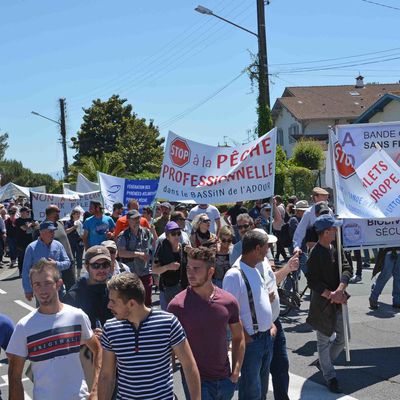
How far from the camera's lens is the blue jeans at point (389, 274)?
956 centimetres

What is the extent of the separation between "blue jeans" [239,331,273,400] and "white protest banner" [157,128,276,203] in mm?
4413

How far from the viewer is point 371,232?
7.39 metres

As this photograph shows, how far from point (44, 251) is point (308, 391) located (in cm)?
372

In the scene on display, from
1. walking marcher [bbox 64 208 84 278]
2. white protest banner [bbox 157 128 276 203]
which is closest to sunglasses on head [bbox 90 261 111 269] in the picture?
white protest banner [bbox 157 128 276 203]

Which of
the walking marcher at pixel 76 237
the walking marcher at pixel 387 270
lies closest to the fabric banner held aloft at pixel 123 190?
the walking marcher at pixel 76 237

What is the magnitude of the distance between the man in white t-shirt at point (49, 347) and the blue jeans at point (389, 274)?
6.68 metres

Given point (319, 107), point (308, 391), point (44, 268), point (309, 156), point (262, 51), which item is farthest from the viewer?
point (319, 107)

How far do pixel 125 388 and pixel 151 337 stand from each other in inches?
13.3

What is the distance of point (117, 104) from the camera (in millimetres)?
54500

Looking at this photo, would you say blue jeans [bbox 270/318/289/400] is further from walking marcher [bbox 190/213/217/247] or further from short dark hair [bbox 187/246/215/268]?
walking marcher [bbox 190/213/217/247]

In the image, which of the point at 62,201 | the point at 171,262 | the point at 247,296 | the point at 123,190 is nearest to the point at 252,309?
the point at 247,296

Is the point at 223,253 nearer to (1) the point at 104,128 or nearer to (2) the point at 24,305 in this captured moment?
(2) the point at 24,305

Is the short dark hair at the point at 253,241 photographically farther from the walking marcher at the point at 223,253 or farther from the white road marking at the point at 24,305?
the white road marking at the point at 24,305

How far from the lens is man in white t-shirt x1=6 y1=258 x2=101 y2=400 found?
3652 millimetres
